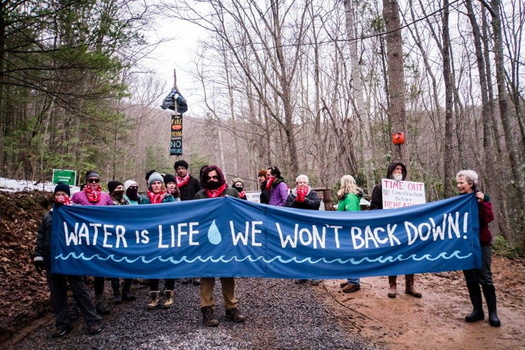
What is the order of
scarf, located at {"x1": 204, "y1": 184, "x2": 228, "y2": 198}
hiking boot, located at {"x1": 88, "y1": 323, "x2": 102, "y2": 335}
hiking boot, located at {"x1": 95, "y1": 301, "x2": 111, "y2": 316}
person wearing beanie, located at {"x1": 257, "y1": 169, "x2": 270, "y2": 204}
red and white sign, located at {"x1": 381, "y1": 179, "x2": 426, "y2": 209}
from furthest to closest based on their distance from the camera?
person wearing beanie, located at {"x1": 257, "y1": 169, "x2": 270, "y2": 204}
red and white sign, located at {"x1": 381, "y1": 179, "x2": 426, "y2": 209}
hiking boot, located at {"x1": 95, "y1": 301, "x2": 111, "y2": 316}
scarf, located at {"x1": 204, "y1": 184, "x2": 228, "y2": 198}
hiking boot, located at {"x1": 88, "y1": 323, "x2": 102, "y2": 335}

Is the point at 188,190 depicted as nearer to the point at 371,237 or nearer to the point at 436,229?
the point at 371,237

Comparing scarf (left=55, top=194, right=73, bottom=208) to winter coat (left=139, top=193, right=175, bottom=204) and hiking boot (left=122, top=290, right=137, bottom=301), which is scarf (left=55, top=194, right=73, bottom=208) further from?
hiking boot (left=122, top=290, right=137, bottom=301)

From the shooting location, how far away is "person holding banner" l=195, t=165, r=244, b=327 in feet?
13.6

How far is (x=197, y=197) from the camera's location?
4.48m

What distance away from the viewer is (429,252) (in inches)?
163

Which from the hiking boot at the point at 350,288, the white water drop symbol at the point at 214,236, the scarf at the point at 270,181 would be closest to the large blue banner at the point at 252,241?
the white water drop symbol at the point at 214,236

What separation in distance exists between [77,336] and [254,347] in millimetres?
2070

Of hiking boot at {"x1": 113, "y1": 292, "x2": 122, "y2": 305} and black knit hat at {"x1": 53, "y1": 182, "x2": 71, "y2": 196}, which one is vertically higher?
black knit hat at {"x1": 53, "y1": 182, "x2": 71, "y2": 196}

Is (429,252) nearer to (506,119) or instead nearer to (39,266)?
(39,266)

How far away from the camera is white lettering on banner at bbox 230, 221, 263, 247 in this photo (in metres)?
4.05

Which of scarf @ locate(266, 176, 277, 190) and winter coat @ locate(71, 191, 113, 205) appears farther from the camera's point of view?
scarf @ locate(266, 176, 277, 190)

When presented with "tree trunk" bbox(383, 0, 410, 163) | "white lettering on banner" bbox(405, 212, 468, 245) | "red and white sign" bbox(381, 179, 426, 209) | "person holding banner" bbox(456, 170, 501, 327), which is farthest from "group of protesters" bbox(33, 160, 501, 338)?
"tree trunk" bbox(383, 0, 410, 163)

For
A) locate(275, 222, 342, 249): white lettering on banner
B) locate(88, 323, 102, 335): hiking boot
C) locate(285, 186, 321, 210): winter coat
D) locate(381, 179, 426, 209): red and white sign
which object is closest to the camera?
locate(88, 323, 102, 335): hiking boot

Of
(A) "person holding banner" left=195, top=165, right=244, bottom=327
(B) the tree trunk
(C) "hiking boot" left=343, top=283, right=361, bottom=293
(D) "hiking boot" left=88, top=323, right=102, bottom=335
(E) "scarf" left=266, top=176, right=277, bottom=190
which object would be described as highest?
(B) the tree trunk
